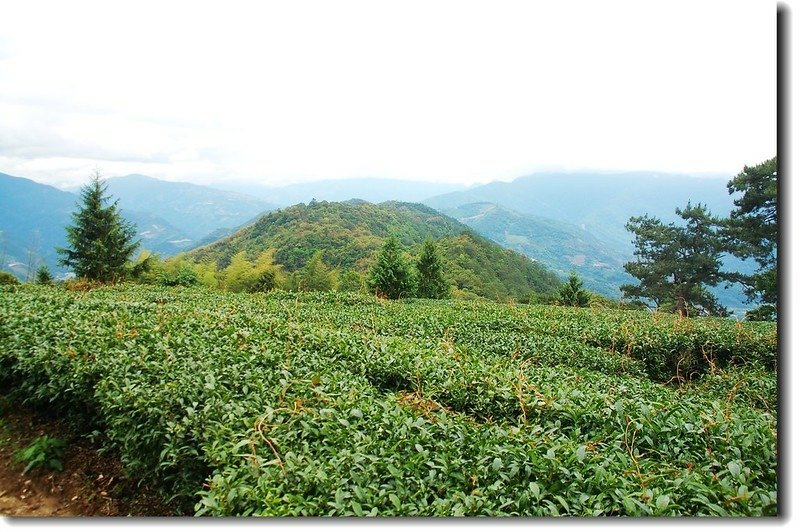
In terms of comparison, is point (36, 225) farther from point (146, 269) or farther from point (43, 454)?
point (43, 454)

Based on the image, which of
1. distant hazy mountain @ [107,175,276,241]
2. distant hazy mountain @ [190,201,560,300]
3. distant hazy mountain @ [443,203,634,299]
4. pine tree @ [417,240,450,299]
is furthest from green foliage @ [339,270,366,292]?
distant hazy mountain @ [107,175,276,241]

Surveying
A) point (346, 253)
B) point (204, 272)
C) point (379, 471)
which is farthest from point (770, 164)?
point (346, 253)

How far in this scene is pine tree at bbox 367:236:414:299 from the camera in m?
14.5

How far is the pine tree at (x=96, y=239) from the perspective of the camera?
13953 millimetres

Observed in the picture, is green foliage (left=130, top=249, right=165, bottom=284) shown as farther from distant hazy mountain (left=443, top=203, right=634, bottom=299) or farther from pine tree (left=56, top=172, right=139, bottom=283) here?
distant hazy mountain (left=443, top=203, right=634, bottom=299)

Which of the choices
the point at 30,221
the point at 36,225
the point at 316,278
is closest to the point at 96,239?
the point at 316,278

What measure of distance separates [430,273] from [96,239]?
11.4m

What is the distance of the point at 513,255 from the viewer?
43.1m

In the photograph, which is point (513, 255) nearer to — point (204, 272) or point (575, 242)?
point (204, 272)

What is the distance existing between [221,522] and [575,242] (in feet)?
297

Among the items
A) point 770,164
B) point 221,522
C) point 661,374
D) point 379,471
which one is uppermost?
point 770,164

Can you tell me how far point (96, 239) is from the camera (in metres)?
14.2

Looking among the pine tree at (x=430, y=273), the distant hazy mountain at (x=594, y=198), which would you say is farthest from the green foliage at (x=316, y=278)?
the distant hazy mountain at (x=594, y=198)

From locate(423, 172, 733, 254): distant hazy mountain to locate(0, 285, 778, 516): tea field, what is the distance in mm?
74774
